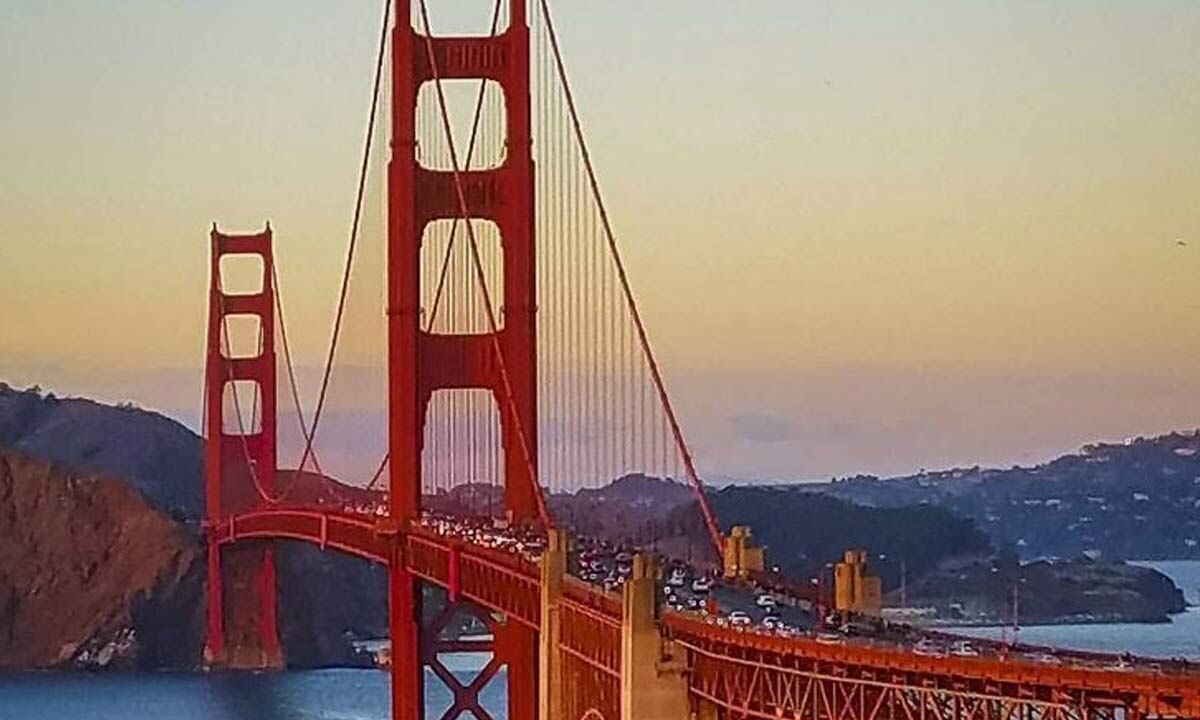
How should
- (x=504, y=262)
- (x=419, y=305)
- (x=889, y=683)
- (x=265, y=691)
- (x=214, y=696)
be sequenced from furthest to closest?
(x=265, y=691) → (x=214, y=696) → (x=419, y=305) → (x=504, y=262) → (x=889, y=683)

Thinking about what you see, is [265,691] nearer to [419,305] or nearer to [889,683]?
[419,305]

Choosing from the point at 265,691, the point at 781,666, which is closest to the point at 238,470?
the point at 265,691

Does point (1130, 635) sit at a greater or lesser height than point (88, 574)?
lesser

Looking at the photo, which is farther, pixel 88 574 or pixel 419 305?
pixel 88 574

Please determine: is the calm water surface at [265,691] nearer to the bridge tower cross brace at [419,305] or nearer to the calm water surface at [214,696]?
the calm water surface at [214,696]

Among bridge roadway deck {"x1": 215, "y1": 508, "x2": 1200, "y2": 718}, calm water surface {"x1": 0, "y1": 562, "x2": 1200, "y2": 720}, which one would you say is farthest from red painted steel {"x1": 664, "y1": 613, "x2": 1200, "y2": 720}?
calm water surface {"x1": 0, "y1": 562, "x2": 1200, "y2": 720}

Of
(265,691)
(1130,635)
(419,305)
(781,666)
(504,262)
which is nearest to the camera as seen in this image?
(781,666)
